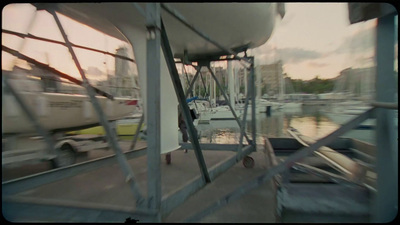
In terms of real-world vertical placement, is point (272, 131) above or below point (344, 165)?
below

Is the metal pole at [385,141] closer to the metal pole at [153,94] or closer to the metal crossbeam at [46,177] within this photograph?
the metal pole at [153,94]

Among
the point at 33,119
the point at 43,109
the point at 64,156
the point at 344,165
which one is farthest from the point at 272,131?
the point at 33,119

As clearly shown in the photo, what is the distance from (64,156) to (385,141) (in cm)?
438

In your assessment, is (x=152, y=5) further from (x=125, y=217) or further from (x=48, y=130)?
(x=48, y=130)

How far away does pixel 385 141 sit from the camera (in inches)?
58.1

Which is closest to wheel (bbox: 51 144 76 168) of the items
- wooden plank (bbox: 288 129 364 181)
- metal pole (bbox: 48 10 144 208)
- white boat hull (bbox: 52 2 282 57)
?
metal pole (bbox: 48 10 144 208)

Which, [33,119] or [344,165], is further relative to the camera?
[33,119]

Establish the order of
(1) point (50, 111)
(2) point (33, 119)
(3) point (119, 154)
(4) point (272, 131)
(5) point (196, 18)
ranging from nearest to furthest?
1. (3) point (119, 154)
2. (5) point (196, 18)
3. (2) point (33, 119)
4. (1) point (50, 111)
5. (4) point (272, 131)

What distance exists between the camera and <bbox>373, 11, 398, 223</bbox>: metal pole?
4.73 feet

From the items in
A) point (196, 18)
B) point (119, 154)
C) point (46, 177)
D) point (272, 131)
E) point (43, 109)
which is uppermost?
point (196, 18)

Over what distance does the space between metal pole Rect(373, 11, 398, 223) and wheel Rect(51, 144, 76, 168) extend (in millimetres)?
4203

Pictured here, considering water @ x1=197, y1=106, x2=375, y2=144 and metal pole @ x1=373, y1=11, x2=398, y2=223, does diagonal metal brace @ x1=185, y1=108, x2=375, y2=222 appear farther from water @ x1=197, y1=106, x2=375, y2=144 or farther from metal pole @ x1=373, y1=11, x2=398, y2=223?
water @ x1=197, y1=106, x2=375, y2=144

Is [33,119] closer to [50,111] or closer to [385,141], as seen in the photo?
[50,111]

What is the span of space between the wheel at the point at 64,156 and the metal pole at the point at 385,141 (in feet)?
13.8
